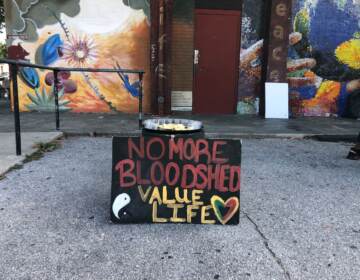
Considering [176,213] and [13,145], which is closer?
[176,213]

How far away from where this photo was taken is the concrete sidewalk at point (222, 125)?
680 centimetres

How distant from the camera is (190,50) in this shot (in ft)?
29.7

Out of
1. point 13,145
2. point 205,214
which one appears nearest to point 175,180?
point 205,214

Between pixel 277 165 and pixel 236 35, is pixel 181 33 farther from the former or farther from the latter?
pixel 277 165

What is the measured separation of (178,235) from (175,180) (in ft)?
1.44

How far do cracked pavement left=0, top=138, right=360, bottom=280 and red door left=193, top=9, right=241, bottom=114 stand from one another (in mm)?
5183

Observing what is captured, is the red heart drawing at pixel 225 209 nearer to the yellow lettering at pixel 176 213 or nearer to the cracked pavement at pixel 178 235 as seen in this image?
the cracked pavement at pixel 178 235

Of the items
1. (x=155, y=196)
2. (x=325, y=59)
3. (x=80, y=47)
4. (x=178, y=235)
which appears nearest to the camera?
(x=178, y=235)

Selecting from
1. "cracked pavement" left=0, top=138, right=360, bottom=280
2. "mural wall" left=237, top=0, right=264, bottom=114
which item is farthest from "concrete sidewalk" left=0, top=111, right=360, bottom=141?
"cracked pavement" left=0, top=138, right=360, bottom=280

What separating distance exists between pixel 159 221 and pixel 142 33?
6.97 m

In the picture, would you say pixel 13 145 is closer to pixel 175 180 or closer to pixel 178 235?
pixel 175 180

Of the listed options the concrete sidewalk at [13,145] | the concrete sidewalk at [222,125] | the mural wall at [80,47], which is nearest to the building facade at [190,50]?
the mural wall at [80,47]

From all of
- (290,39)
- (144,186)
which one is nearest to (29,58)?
(290,39)

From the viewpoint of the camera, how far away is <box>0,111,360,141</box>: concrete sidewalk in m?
6.80
